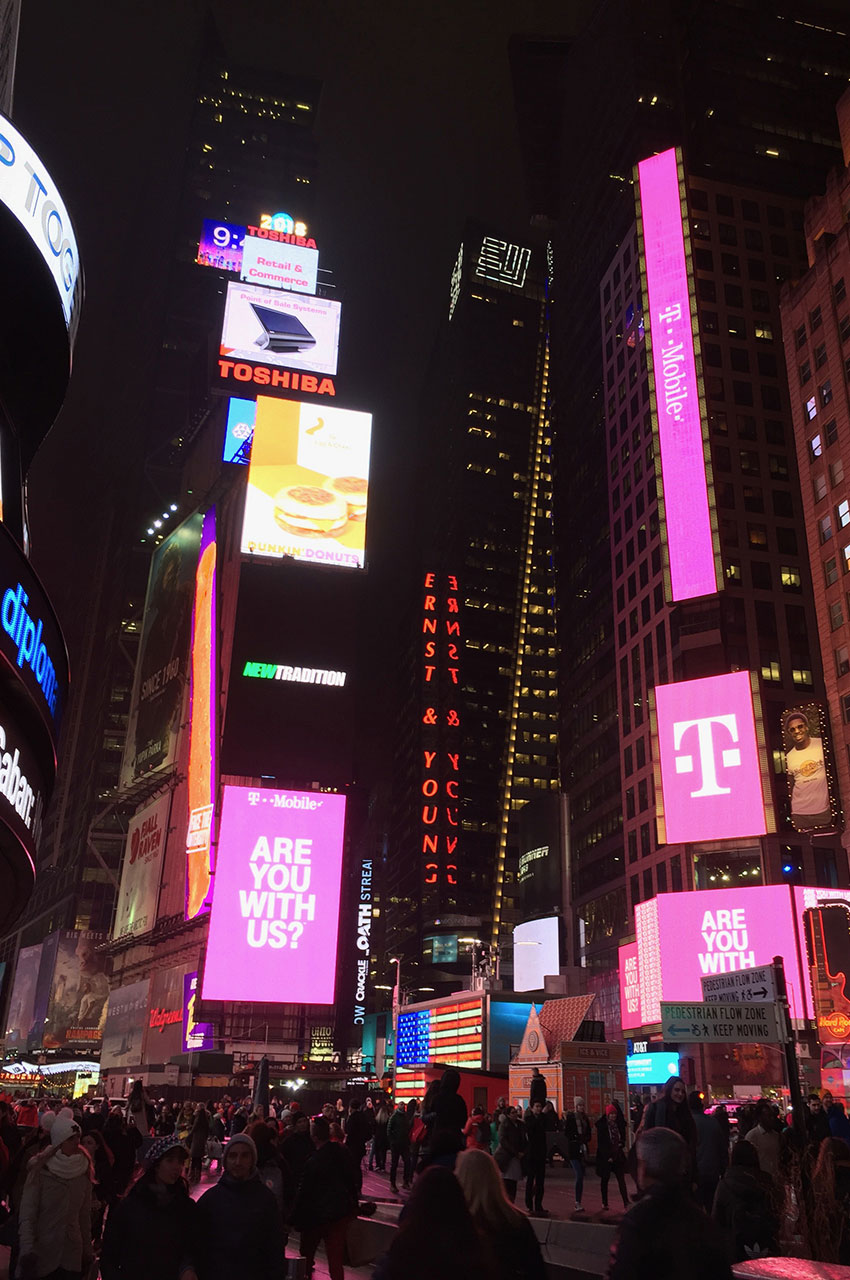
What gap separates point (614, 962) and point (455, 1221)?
7862 centimetres

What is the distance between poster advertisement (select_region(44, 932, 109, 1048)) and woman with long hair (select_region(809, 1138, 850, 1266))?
88378mm

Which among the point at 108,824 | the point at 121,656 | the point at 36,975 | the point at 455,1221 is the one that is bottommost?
the point at 455,1221

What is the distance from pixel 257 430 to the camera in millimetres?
57156

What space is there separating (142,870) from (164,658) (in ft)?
50.3

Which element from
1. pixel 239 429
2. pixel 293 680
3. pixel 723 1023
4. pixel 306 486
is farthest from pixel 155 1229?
pixel 239 429

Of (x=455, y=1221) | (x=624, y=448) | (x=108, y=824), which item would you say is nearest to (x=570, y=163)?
(x=624, y=448)

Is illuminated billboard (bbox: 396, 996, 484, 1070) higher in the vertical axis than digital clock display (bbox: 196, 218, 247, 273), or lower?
lower

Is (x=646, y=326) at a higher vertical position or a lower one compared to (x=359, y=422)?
higher

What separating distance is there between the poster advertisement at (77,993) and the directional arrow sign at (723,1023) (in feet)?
281

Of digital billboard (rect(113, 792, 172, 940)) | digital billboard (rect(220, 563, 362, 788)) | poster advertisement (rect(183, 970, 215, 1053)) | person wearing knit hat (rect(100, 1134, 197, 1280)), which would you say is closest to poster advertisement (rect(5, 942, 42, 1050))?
digital billboard (rect(113, 792, 172, 940))

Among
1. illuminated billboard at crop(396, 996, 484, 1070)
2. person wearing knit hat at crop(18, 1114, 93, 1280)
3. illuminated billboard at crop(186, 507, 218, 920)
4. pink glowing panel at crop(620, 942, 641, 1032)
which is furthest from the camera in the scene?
pink glowing panel at crop(620, 942, 641, 1032)

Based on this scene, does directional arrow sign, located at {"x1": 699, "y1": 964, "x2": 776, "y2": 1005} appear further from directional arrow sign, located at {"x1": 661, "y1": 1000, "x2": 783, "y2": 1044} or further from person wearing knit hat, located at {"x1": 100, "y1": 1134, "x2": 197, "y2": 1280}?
person wearing knit hat, located at {"x1": 100, "y1": 1134, "x2": 197, "y2": 1280}

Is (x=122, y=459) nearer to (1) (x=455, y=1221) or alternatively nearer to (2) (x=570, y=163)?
(2) (x=570, y=163)

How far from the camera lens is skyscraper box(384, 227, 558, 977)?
14375 centimetres
